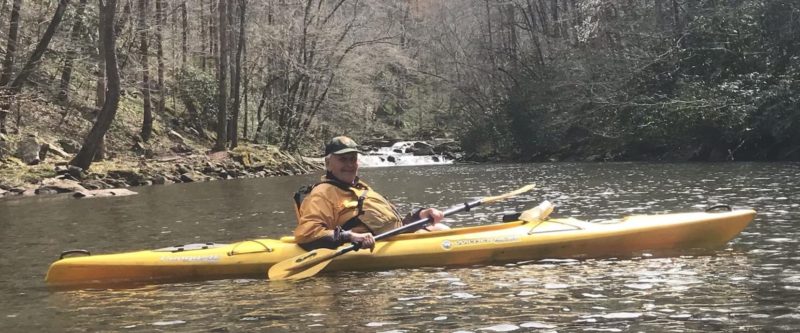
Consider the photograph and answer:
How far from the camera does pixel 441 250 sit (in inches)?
233

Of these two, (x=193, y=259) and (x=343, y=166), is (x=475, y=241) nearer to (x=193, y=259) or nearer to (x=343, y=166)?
(x=343, y=166)

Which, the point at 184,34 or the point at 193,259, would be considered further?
the point at 184,34

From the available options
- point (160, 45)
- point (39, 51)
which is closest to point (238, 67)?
point (160, 45)

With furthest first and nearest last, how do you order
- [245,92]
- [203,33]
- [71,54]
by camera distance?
1. [203,33]
2. [245,92]
3. [71,54]

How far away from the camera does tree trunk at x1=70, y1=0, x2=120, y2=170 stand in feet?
53.0

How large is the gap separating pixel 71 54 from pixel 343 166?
1606 cm

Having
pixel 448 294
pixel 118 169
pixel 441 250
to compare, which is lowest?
pixel 448 294

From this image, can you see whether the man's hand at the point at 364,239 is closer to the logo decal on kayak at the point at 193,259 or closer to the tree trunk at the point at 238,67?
the logo decal on kayak at the point at 193,259

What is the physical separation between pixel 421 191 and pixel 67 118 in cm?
1136

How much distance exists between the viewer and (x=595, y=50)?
2538 cm

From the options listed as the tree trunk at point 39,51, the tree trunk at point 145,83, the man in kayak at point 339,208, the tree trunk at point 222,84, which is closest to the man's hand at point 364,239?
the man in kayak at point 339,208

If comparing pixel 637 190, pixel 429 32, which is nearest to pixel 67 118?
pixel 637 190

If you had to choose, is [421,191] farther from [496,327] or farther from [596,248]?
[496,327]

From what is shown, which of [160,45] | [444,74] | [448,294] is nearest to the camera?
[448,294]
